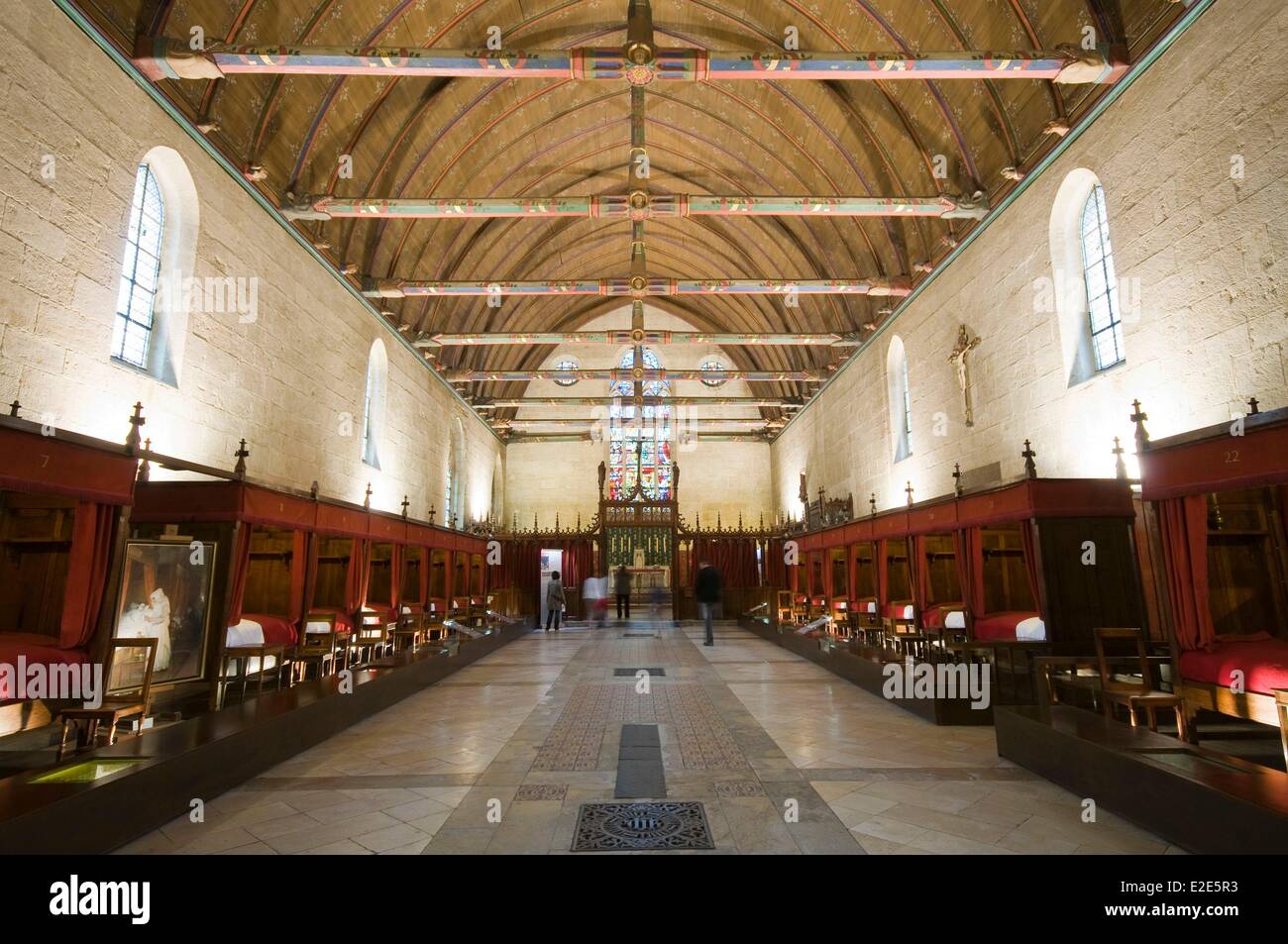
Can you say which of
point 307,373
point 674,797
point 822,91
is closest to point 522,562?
point 307,373

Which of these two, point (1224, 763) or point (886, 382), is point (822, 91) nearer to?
point (886, 382)

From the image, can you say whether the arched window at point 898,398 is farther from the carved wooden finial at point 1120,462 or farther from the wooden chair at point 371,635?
the wooden chair at point 371,635

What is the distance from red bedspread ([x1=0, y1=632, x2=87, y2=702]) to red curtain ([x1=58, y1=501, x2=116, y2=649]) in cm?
8

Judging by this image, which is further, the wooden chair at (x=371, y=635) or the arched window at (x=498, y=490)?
the arched window at (x=498, y=490)

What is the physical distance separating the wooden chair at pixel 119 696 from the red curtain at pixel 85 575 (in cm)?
25

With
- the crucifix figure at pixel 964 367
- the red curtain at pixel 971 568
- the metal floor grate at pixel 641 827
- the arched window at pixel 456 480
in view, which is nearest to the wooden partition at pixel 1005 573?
the red curtain at pixel 971 568

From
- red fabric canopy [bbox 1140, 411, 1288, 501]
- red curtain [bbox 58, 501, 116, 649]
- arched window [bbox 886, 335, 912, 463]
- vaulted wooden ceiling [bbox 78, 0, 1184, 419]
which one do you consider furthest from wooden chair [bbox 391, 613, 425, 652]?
arched window [bbox 886, 335, 912, 463]

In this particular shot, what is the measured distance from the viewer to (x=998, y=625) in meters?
7.48

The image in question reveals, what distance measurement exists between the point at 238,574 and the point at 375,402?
22.0 ft

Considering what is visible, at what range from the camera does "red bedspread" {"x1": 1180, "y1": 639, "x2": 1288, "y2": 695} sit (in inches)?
170

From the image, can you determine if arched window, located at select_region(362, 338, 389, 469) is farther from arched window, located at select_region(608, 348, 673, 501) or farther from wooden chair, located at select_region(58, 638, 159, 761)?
arched window, located at select_region(608, 348, 673, 501)

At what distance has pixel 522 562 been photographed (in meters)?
20.3

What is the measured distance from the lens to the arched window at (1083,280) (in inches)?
295

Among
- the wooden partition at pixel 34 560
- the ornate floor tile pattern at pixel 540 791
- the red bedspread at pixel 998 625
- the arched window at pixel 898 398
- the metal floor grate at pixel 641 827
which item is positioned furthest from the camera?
the arched window at pixel 898 398
